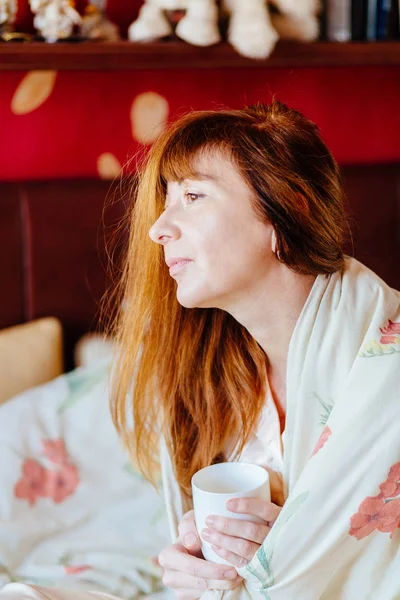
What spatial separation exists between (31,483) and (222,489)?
59cm

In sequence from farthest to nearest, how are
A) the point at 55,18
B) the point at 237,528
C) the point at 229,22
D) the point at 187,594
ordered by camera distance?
the point at 229,22
the point at 55,18
the point at 187,594
the point at 237,528

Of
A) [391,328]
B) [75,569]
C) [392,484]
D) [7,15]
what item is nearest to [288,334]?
[391,328]

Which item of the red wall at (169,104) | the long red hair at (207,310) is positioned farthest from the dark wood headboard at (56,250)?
the long red hair at (207,310)

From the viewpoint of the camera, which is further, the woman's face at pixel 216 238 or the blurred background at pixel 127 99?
the blurred background at pixel 127 99

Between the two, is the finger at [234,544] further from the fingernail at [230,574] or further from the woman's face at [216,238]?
the woman's face at [216,238]

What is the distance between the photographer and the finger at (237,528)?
106 cm

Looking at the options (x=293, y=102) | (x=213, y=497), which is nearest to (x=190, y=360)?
(x=213, y=497)

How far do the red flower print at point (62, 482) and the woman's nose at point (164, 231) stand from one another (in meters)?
0.66

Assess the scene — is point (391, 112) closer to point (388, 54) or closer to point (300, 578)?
point (388, 54)

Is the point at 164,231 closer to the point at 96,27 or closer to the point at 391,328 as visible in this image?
the point at 391,328

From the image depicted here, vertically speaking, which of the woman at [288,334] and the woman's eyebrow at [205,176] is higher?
the woman's eyebrow at [205,176]

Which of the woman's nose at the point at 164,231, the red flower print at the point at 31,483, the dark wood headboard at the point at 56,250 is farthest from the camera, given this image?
the dark wood headboard at the point at 56,250

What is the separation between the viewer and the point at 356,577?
1140 mm

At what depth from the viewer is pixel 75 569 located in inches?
56.3
